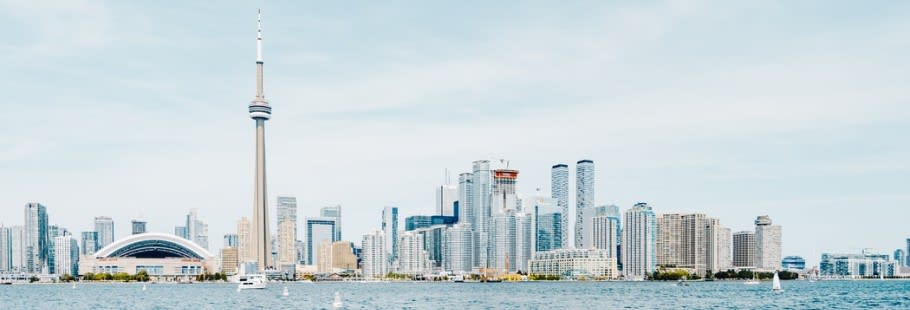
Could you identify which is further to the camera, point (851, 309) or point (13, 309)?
point (13, 309)

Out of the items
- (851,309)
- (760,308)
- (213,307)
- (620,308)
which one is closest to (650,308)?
(620,308)

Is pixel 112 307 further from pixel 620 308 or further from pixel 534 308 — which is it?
pixel 620 308

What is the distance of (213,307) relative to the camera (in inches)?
4574

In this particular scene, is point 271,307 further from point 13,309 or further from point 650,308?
point 650,308

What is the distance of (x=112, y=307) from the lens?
381 ft

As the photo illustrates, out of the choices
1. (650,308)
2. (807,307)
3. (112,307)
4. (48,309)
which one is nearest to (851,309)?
(807,307)

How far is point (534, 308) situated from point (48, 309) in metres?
57.6

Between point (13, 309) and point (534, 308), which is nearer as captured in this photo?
point (534, 308)

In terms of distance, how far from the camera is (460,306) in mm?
117688

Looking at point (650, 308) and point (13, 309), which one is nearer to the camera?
point (650, 308)

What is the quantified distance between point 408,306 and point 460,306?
628cm

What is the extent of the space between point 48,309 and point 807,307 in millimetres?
88750

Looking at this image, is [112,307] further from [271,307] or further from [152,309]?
[271,307]

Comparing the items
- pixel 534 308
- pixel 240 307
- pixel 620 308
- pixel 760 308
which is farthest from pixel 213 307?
pixel 760 308
